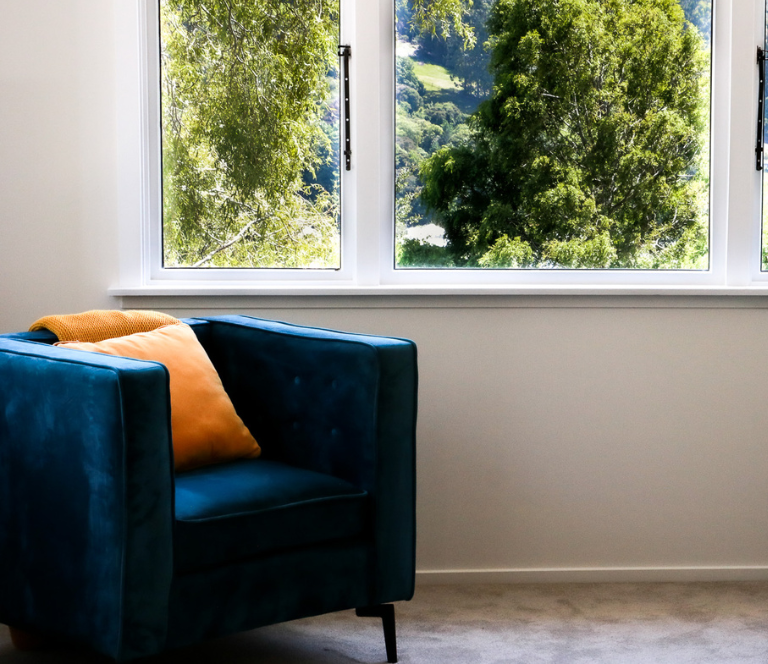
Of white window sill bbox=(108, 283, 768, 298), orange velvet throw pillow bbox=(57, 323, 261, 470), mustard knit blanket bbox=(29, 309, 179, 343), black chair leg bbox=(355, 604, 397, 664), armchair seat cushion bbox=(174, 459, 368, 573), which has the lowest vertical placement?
black chair leg bbox=(355, 604, 397, 664)

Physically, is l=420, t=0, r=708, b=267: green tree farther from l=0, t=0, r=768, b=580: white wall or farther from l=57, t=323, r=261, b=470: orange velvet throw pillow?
l=57, t=323, r=261, b=470: orange velvet throw pillow

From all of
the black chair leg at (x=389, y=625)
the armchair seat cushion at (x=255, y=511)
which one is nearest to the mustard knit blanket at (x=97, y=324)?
the armchair seat cushion at (x=255, y=511)

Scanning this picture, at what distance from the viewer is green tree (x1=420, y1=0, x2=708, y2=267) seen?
2.55 meters

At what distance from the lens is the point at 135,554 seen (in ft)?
4.94

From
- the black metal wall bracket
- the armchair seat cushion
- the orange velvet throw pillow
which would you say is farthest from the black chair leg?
the black metal wall bracket

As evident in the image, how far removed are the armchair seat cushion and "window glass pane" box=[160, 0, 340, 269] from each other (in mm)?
885

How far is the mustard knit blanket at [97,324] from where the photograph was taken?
2008mm

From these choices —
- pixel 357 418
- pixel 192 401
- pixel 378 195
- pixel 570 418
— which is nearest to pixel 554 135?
pixel 378 195

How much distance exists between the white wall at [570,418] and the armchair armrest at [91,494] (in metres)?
0.90

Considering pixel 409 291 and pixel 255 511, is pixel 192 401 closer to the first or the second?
pixel 255 511

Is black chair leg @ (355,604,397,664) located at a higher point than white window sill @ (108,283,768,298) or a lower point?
lower

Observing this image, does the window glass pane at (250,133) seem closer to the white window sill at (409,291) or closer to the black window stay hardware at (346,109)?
the black window stay hardware at (346,109)

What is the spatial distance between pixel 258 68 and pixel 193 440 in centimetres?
122

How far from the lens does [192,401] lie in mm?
1918
